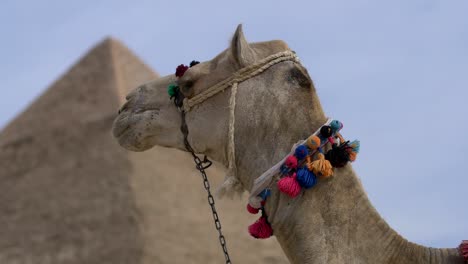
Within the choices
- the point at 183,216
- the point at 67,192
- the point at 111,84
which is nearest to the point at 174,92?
the point at 183,216

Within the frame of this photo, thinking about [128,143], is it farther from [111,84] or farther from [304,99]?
[111,84]

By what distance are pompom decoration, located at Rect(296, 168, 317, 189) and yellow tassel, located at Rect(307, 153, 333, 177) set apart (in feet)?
0.09

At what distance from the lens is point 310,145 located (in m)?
5.50

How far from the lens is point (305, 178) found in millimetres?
5414

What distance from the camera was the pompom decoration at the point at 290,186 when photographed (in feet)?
17.7

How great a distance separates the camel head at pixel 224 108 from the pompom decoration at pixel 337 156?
16 centimetres

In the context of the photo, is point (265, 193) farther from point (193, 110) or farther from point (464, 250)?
point (464, 250)

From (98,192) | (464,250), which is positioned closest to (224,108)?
(464,250)

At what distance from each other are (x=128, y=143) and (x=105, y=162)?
63.2 m

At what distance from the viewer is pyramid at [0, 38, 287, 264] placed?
198ft

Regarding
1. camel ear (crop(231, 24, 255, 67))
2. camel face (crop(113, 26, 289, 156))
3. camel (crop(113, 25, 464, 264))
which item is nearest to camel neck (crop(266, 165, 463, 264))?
camel (crop(113, 25, 464, 264))

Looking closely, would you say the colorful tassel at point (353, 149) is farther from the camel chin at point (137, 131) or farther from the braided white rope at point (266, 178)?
the camel chin at point (137, 131)

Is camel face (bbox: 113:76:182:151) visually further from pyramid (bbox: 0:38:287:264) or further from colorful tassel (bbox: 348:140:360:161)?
pyramid (bbox: 0:38:287:264)

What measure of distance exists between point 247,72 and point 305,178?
64cm
